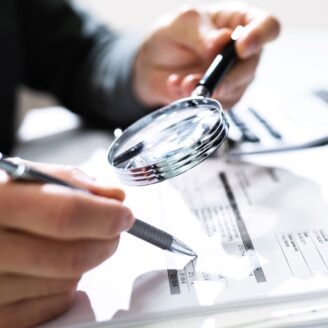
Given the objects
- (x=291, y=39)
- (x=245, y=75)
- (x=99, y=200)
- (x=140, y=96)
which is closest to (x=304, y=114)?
(x=245, y=75)

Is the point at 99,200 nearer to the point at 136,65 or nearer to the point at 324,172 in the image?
the point at 324,172

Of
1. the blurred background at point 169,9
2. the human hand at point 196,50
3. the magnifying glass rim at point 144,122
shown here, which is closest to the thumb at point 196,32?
the human hand at point 196,50

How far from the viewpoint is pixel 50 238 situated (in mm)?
298

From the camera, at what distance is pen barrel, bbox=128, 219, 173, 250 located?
0.33m

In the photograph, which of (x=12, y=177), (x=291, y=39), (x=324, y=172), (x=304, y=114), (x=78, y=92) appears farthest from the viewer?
(x=291, y=39)

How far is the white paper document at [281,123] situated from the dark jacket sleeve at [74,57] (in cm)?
19

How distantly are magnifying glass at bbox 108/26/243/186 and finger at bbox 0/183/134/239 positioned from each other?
100 millimetres

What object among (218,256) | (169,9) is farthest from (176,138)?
(169,9)

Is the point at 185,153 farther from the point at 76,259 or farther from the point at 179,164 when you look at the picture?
the point at 76,259

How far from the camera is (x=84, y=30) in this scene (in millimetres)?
853

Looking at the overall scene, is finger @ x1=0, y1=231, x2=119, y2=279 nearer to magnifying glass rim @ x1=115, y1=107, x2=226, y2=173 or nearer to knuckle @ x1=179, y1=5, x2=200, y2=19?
magnifying glass rim @ x1=115, y1=107, x2=226, y2=173

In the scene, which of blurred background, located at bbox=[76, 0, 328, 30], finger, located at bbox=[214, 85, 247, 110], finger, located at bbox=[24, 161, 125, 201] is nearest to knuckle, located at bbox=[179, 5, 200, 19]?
finger, located at bbox=[214, 85, 247, 110]

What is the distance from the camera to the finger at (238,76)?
0.53 meters

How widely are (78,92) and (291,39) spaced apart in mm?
469
